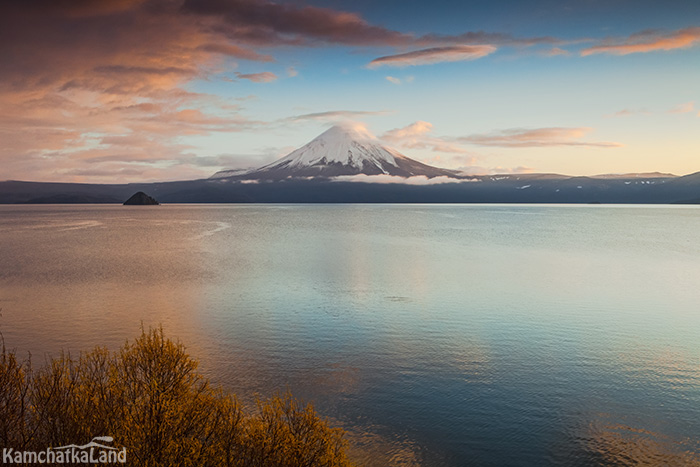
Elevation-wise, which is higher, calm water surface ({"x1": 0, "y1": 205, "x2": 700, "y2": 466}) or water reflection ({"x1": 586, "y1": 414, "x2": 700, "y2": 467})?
calm water surface ({"x1": 0, "y1": 205, "x2": 700, "y2": 466})

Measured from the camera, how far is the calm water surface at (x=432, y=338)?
69.8 feet

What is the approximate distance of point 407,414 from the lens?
2292cm

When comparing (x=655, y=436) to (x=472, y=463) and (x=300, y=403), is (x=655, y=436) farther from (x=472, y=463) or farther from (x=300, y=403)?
(x=300, y=403)

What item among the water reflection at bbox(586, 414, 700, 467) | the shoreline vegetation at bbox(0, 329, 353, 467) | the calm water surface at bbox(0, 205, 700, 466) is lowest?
the water reflection at bbox(586, 414, 700, 467)

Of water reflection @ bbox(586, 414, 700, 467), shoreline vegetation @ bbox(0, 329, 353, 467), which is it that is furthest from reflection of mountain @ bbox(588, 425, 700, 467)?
shoreline vegetation @ bbox(0, 329, 353, 467)

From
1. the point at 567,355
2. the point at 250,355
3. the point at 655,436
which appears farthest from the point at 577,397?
the point at 250,355

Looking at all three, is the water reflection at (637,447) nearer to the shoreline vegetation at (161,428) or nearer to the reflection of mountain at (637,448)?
the reflection of mountain at (637,448)

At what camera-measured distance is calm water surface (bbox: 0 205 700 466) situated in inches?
837

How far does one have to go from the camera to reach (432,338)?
35625 millimetres

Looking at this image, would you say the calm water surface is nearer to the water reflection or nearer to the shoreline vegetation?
the water reflection

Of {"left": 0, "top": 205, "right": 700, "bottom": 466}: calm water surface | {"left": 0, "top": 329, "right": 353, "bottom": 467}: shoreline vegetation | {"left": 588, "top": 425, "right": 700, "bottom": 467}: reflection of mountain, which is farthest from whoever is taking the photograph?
{"left": 0, "top": 205, "right": 700, "bottom": 466}: calm water surface

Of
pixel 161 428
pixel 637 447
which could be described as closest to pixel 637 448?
pixel 637 447

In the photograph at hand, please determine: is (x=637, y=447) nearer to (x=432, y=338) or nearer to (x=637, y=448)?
(x=637, y=448)

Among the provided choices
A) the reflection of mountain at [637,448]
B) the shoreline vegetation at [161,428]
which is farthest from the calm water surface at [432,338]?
the shoreline vegetation at [161,428]
